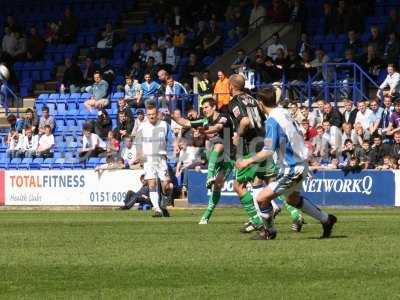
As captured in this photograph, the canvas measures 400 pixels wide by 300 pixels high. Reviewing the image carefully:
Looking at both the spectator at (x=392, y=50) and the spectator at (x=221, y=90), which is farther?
the spectator at (x=221, y=90)

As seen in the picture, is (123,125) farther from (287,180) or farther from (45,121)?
(287,180)

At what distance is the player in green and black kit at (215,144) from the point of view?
19109 millimetres

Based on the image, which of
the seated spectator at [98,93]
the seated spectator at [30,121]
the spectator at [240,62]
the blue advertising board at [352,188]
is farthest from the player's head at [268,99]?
the seated spectator at [30,121]

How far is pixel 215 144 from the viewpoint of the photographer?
19312mm

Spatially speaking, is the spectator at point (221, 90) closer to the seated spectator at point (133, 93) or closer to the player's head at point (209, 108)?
the seated spectator at point (133, 93)

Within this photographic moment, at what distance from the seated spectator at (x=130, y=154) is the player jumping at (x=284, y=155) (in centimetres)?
1592

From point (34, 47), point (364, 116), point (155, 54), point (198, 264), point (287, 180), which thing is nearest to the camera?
point (198, 264)

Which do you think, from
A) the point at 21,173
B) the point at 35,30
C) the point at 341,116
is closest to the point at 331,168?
the point at 341,116

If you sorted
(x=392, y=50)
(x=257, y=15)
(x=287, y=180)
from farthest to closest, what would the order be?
(x=257, y=15)
(x=392, y=50)
(x=287, y=180)

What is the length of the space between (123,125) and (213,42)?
453cm

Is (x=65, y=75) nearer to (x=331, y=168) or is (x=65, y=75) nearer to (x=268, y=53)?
(x=268, y=53)

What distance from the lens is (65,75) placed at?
A: 3678 cm


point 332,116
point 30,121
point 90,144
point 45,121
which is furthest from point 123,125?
point 332,116

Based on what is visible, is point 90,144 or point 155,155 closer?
point 155,155
